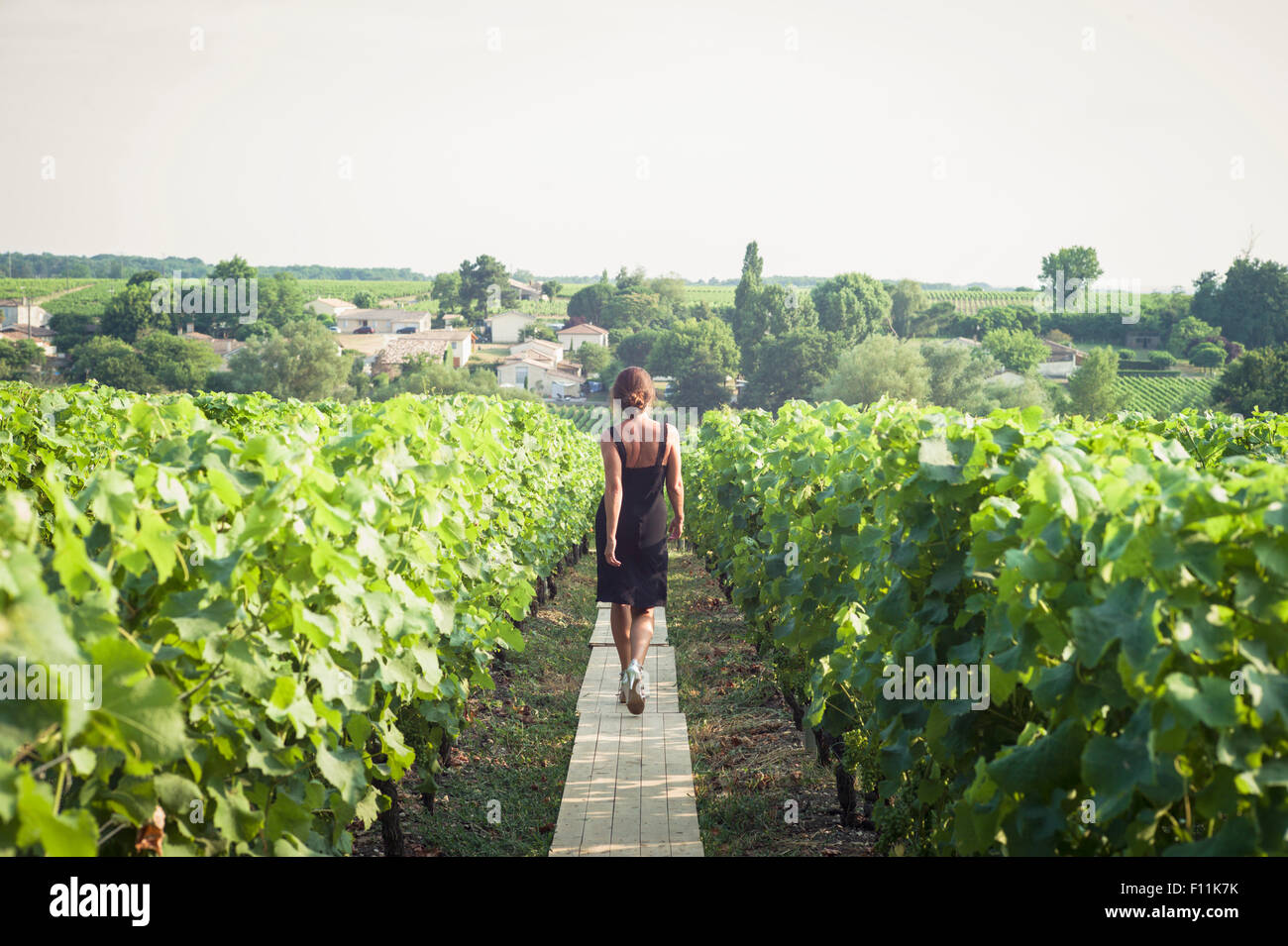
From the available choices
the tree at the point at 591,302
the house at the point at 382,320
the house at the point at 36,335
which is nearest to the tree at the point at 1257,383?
the house at the point at 382,320

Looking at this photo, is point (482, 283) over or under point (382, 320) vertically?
over

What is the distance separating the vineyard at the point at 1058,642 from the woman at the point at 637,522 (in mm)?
1328

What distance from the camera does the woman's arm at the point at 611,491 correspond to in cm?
575

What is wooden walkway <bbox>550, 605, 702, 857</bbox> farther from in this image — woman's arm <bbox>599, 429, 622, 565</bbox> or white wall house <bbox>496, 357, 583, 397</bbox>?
white wall house <bbox>496, 357, 583, 397</bbox>

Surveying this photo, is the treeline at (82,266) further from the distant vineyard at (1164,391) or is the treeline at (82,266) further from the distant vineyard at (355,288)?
the distant vineyard at (1164,391)

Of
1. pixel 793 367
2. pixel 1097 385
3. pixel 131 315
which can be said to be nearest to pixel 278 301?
pixel 131 315

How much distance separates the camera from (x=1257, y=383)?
56750 millimetres

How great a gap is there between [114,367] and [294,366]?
15102 mm

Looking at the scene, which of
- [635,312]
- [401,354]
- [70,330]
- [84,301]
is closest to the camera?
[401,354]

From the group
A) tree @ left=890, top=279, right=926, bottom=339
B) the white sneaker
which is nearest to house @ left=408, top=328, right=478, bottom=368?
tree @ left=890, top=279, right=926, bottom=339

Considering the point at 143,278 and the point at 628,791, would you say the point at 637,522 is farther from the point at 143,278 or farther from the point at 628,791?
the point at 143,278
